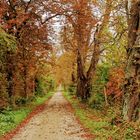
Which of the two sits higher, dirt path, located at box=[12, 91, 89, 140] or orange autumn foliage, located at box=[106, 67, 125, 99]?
orange autumn foliage, located at box=[106, 67, 125, 99]

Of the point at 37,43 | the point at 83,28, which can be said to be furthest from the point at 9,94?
the point at 83,28

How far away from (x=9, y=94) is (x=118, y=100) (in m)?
9.04

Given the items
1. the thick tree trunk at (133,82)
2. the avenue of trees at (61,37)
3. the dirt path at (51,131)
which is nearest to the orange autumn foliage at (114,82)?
the avenue of trees at (61,37)

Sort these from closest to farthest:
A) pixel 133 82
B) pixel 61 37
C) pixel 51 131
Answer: pixel 133 82, pixel 51 131, pixel 61 37

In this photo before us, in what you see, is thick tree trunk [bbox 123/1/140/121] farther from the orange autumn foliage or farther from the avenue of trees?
the orange autumn foliage

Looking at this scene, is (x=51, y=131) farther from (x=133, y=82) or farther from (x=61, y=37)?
(x=61, y=37)

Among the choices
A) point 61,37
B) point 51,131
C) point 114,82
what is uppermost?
point 61,37

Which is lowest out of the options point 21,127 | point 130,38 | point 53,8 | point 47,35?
point 21,127

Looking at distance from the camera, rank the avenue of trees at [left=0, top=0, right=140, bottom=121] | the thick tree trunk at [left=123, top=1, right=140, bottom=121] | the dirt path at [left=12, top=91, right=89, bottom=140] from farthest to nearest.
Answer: the avenue of trees at [left=0, top=0, right=140, bottom=121] < the thick tree trunk at [left=123, top=1, right=140, bottom=121] < the dirt path at [left=12, top=91, right=89, bottom=140]

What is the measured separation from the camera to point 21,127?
749 inches

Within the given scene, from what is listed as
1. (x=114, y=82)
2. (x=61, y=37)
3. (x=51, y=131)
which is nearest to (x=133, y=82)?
(x=51, y=131)

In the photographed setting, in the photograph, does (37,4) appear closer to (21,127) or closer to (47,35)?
(47,35)

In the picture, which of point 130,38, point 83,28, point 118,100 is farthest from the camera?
point 83,28

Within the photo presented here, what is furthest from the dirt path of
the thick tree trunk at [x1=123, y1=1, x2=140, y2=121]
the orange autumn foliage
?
the orange autumn foliage
